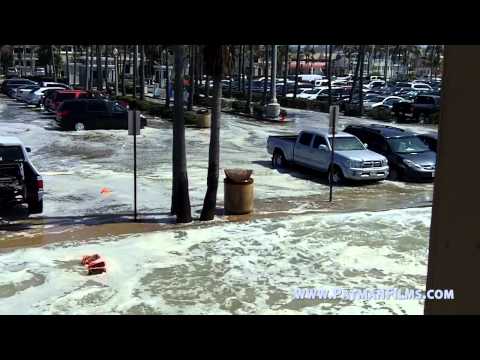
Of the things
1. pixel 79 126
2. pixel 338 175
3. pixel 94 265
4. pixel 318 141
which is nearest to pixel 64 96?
pixel 79 126

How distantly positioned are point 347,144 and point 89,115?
14.3 m

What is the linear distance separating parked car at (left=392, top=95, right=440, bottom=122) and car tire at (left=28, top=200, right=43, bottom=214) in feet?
88.2

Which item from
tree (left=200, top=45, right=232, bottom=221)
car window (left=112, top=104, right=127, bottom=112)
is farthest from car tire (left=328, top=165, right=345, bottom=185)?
car window (left=112, top=104, right=127, bottom=112)

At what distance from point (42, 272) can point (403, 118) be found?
29774 millimetres

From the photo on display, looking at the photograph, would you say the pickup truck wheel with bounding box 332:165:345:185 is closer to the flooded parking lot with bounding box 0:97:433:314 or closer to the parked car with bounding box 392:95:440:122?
the flooded parking lot with bounding box 0:97:433:314

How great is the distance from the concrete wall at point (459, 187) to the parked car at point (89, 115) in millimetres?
24332

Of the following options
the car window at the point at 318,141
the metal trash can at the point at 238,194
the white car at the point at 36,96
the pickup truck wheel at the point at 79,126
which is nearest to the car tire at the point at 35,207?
the metal trash can at the point at 238,194

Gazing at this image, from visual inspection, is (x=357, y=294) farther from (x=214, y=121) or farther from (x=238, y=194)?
(x=214, y=121)

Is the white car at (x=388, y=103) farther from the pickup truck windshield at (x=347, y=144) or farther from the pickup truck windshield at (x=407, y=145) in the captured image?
the pickup truck windshield at (x=347, y=144)

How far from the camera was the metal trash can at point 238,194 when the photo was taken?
44.5ft

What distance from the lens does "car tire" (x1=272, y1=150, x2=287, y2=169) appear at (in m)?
19.8
